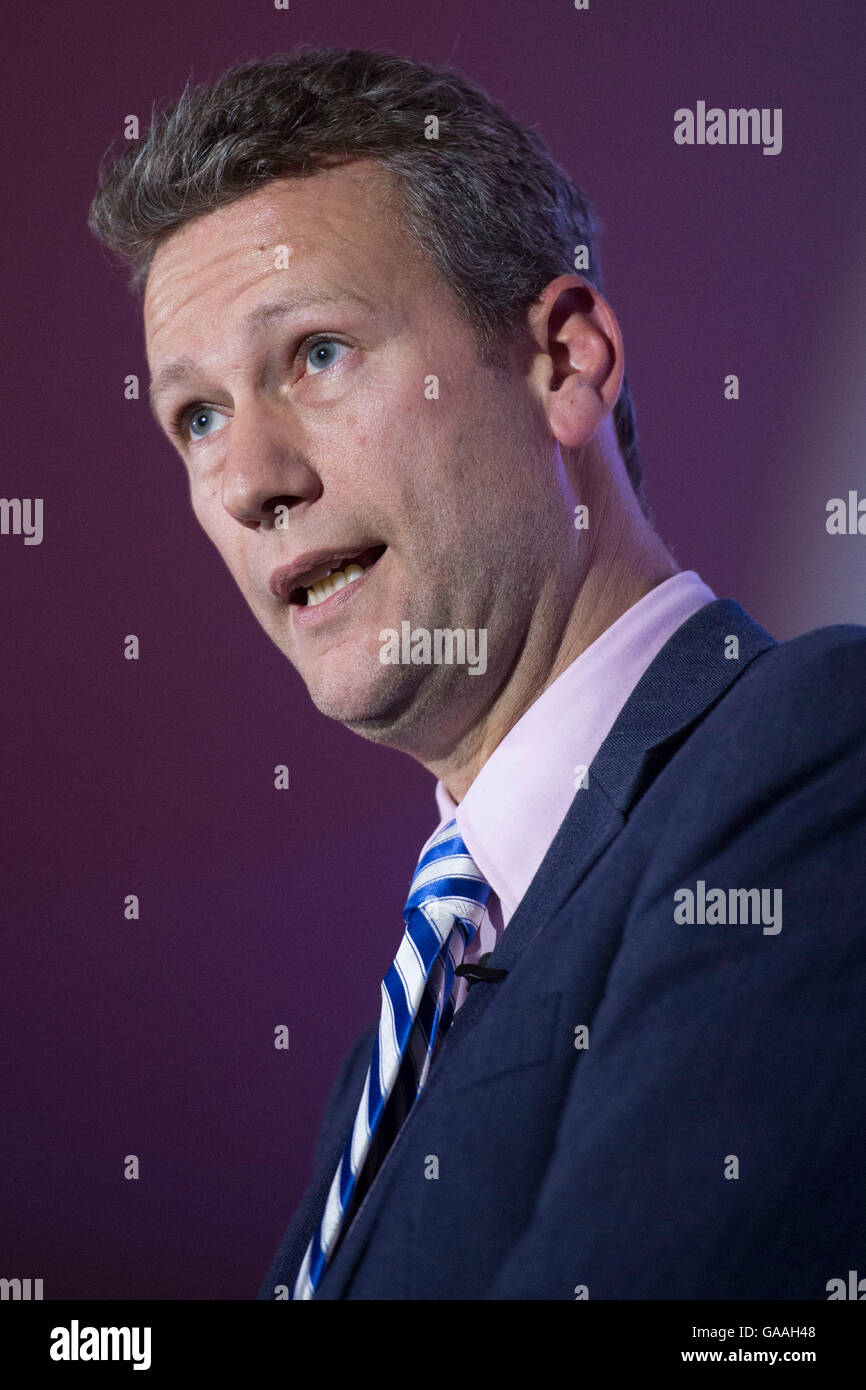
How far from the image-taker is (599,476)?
155 cm

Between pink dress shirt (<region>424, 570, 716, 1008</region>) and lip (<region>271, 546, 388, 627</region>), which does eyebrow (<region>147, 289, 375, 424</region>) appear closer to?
lip (<region>271, 546, 388, 627</region>)

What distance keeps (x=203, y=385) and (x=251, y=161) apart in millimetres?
291

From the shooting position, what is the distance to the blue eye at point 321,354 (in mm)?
1421

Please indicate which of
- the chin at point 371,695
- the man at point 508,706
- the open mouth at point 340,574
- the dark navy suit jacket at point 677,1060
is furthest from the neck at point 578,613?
the dark navy suit jacket at point 677,1060

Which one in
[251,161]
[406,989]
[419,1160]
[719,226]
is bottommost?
[419,1160]

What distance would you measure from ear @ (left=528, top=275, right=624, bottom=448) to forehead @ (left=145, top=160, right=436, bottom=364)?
6.8 inches

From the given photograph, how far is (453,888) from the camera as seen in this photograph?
1401 mm

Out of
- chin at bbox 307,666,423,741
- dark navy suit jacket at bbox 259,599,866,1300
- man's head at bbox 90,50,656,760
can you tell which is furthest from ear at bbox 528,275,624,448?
dark navy suit jacket at bbox 259,599,866,1300

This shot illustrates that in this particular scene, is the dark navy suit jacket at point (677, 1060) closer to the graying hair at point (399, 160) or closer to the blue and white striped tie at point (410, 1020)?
the blue and white striped tie at point (410, 1020)

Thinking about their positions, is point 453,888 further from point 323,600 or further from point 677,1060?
A: point 677,1060

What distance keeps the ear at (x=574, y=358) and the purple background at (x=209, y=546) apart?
47 centimetres

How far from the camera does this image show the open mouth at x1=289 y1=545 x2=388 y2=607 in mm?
1443

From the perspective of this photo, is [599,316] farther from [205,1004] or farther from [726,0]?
[205,1004]

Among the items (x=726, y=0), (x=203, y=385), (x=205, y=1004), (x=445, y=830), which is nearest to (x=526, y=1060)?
(x=445, y=830)
